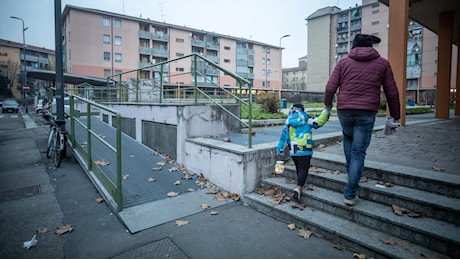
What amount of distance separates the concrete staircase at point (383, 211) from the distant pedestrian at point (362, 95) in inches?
11.0

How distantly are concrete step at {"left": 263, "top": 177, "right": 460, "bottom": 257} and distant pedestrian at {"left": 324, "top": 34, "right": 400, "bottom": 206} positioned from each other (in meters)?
0.16

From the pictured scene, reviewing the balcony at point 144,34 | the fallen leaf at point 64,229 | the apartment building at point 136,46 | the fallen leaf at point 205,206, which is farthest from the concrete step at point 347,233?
the balcony at point 144,34

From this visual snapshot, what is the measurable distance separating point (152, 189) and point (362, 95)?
3.61 meters

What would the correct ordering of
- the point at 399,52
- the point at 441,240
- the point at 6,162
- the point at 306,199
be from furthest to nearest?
the point at 399,52 < the point at 6,162 < the point at 306,199 < the point at 441,240

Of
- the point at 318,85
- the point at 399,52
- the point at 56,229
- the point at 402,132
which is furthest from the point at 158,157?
the point at 318,85

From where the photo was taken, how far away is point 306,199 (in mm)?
3908

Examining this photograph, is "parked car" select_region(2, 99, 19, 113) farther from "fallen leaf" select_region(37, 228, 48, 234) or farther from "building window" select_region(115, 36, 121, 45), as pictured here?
"fallen leaf" select_region(37, 228, 48, 234)

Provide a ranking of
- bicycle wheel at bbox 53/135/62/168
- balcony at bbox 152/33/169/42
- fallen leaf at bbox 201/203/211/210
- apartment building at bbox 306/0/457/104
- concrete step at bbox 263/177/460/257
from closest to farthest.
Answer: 1. concrete step at bbox 263/177/460/257
2. fallen leaf at bbox 201/203/211/210
3. bicycle wheel at bbox 53/135/62/168
4. apartment building at bbox 306/0/457/104
5. balcony at bbox 152/33/169/42

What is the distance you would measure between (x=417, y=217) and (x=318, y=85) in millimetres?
63895

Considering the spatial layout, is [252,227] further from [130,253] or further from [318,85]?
[318,85]

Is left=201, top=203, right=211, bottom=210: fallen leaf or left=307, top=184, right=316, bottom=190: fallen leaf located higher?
left=307, top=184, right=316, bottom=190: fallen leaf

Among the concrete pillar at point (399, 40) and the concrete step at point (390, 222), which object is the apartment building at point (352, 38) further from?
the concrete step at point (390, 222)

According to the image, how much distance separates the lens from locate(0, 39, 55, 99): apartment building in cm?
6425

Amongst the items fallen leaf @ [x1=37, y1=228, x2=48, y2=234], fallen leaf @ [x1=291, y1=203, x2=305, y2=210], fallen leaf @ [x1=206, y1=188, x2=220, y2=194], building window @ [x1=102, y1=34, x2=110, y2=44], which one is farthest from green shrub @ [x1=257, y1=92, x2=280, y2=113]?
building window @ [x1=102, y1=34, x2=110, y2=44]
